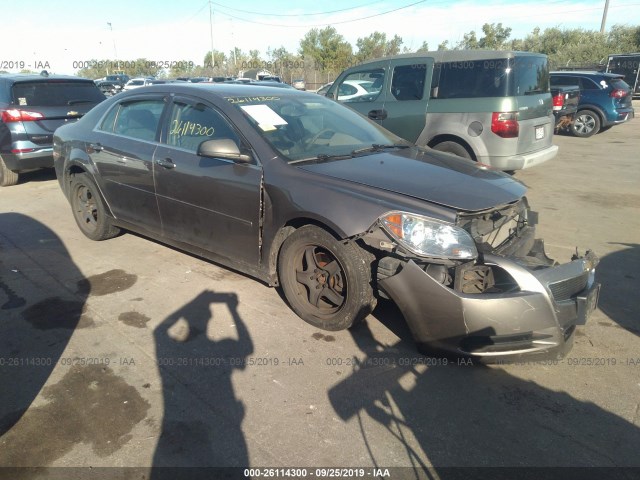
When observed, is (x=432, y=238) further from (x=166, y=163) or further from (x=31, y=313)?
(x=31, y=313)

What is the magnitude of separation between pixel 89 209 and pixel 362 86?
470cm

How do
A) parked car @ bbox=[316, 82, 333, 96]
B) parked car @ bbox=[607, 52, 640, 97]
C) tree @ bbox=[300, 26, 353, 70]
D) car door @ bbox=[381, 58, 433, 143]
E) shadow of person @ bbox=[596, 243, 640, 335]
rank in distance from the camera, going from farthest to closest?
tree @ bbox=[300, 26, 353, 70], parked car @ bbox=[607, 52, 640, 97], parked car @ bbox=[316, 82, 333, 96], car door @ bbox=[381, 58, 433, 143], shadow of person @ bbox=[596, 243, 640, 335]

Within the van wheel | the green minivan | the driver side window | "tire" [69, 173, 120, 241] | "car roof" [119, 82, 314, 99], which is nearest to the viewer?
the driver side window

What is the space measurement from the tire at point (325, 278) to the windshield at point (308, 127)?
66cm

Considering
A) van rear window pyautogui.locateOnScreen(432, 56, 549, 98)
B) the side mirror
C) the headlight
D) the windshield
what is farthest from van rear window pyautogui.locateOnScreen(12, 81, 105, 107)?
the headlight

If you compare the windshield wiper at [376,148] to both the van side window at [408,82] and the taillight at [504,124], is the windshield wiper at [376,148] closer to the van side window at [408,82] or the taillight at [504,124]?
the taillight at [504,124]

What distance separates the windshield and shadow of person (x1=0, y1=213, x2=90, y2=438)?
200 cm

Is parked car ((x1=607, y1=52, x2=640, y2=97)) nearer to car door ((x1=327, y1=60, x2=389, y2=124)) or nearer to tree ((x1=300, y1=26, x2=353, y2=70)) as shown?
car door ((x1=327, y1=60, x2=389, y2=124))

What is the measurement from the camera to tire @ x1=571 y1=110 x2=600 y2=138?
13.2 metres

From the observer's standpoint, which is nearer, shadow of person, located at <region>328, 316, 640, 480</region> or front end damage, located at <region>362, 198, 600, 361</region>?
shadow of person, located at <region>328, 316, 640, 480</region>

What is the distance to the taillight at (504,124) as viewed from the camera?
6305 mm

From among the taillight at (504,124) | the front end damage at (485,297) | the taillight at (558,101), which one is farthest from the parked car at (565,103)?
the front end damage at (485,297)

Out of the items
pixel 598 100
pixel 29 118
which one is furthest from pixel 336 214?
pixel 598 100

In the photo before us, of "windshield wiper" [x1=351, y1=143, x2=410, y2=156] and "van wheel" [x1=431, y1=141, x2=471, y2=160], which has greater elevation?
"windshield wiper" [x1=351, y1=143, x2=410, y2=156]
